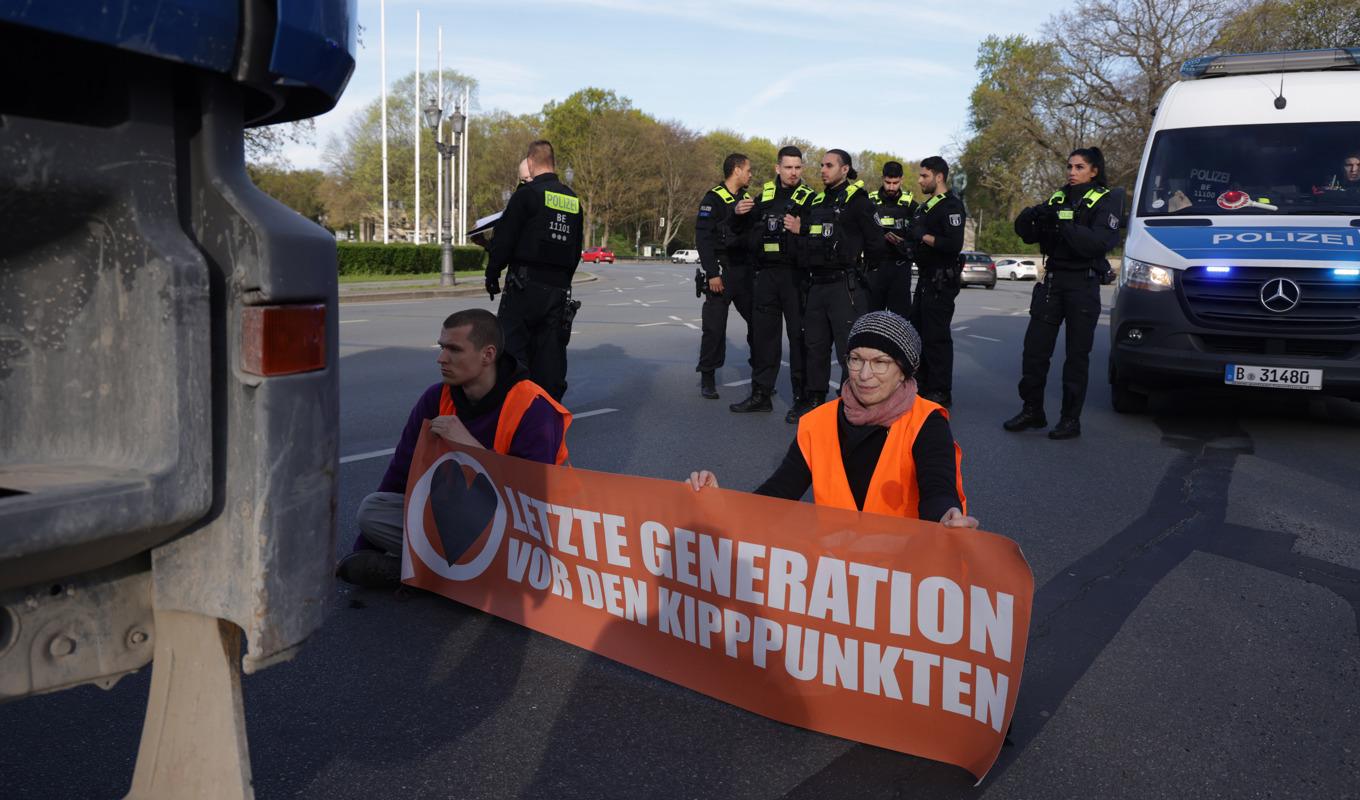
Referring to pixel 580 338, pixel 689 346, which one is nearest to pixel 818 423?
pixel 689 346

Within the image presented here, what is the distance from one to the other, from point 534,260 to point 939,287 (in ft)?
13.5

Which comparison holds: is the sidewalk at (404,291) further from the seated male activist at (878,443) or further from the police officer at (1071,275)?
the seated male activist at (878,443)

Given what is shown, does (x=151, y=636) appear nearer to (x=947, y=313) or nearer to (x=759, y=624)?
(x=759, y=624)

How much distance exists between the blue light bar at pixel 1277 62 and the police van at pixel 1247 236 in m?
0.01

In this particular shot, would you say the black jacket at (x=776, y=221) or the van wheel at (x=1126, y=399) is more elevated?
the black jacket at (x=776, y=221)

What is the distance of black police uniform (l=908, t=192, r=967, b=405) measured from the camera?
1002cm

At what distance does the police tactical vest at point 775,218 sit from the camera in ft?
30.4

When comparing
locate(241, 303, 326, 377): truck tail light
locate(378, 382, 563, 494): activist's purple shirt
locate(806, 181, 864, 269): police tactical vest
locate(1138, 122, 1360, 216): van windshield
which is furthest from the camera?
locate(806, 181, 864, 269): police tactical vest

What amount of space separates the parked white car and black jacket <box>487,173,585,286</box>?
167 feet

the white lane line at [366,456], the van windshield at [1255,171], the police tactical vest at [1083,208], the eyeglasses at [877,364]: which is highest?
the van windshield at [1255,171]

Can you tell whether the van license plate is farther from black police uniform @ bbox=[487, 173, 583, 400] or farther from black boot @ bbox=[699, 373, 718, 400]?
black police uniform @ bbox=[487, 173, 583, 400]

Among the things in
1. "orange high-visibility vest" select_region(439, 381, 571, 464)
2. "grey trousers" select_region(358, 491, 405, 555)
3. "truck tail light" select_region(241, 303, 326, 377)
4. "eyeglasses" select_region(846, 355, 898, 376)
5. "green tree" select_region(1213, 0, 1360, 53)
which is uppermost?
"green tree" select_region(1213, 0, 1360, 53)

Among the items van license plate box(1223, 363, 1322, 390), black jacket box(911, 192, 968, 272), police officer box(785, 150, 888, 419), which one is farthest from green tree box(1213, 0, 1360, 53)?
police officer box(785, 150, 888, 419)

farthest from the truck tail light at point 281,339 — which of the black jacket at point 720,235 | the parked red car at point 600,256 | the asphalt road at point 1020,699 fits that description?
the parked red car at point 600,256
